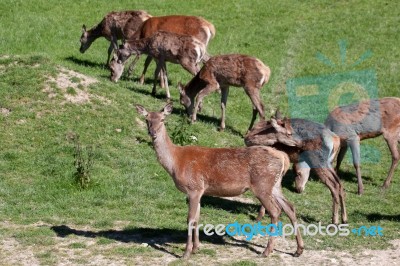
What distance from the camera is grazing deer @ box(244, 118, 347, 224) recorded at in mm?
13914

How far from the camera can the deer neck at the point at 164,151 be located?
1202 cm

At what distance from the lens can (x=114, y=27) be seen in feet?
74.4

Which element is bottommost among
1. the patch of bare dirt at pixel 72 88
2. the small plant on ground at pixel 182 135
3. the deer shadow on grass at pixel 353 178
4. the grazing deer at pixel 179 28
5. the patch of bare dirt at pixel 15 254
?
the patch of bare dirt at pixel 15 254

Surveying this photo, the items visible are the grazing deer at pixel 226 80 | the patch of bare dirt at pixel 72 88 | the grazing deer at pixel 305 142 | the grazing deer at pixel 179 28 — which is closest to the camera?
the grazing deer at pixel 305 142

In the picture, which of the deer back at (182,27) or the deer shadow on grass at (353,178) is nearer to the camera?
the deer shadow on grass at (353,178)

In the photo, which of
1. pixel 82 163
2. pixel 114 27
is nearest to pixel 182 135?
pixel 82 163

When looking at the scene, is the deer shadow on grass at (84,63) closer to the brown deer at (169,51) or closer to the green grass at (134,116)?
the green grass at (134,116)

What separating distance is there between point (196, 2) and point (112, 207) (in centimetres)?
1476

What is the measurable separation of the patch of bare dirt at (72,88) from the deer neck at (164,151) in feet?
17.3

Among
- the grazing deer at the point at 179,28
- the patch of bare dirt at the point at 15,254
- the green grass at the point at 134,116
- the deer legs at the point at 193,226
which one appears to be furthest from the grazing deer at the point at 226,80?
the patch of bare dirt at the point at 15,254

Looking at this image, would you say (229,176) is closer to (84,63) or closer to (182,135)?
(182,135)

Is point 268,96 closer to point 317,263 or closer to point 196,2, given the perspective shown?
point 196,2

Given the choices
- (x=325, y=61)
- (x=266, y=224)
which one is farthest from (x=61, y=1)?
(x=266, y=224)

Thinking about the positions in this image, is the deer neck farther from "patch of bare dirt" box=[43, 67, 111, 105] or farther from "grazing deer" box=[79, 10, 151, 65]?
"grazing deer" box=[79, 10, 151, 65]
